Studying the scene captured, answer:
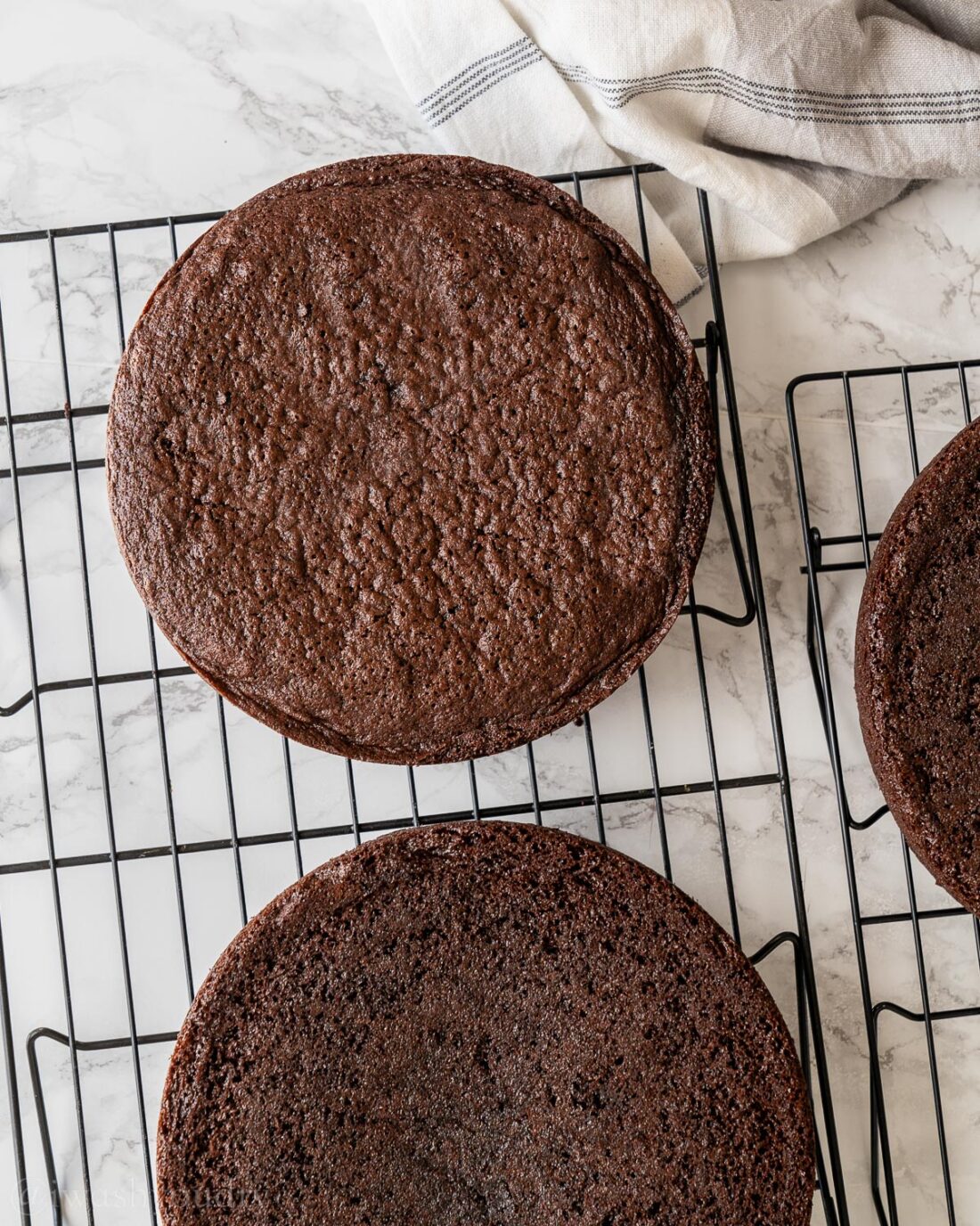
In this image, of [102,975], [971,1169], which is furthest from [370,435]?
[971,1169]

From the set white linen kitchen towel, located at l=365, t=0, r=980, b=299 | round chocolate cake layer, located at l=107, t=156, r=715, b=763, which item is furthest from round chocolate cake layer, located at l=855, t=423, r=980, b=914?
white linen kitchen towel, located at l=365, t=0, r=980, b=299

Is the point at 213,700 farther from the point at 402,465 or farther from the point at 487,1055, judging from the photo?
the point at 487,1055

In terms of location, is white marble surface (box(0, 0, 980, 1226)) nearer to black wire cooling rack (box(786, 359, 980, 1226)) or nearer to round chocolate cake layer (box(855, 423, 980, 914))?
black wire cooling rack (box(786, 359, 980, 1226))

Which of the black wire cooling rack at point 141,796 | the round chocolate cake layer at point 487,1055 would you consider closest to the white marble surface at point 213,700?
the black wire cooling rack at point 141,796

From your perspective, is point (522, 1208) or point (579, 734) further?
point (579, 734)

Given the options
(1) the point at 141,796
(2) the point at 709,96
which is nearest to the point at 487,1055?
(1) the point at 141,796

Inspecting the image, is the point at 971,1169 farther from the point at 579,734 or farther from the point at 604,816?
the point at 579,734
